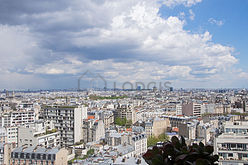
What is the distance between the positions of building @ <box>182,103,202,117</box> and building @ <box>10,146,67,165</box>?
4296 centimetres

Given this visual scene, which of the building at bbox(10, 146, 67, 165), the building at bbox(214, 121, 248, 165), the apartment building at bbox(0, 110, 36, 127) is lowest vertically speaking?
the building at bbox(10, 146, 67, 165)

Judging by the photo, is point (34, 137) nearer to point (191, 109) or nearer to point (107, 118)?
point (107, 118)

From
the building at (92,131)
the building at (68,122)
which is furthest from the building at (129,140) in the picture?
the building at (68,122)

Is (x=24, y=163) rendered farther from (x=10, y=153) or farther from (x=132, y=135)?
(x=132, y=135)

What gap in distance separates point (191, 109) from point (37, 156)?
44589 mm

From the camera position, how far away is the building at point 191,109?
5919 centimetres

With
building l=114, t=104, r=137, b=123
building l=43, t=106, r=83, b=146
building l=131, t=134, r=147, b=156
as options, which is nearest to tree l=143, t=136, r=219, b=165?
building l=131, t=134, r=147, b=156

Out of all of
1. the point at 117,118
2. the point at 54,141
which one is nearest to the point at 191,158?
the point at 54,141

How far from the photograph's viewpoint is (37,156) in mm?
A: 20562

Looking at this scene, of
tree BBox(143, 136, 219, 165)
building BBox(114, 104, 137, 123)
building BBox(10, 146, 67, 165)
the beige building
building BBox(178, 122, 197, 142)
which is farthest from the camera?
building BBox(114, 104, 137, 123)

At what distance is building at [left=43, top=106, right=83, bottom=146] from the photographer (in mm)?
32175

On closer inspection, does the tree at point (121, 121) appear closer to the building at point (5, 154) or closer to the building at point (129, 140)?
the building at point (129, 140)

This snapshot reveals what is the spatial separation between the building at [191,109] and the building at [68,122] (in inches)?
1305

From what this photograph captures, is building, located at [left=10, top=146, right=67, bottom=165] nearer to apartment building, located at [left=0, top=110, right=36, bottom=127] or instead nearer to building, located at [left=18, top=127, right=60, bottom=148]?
building, located at [left=18, top=127, right=60, bottom=148]
